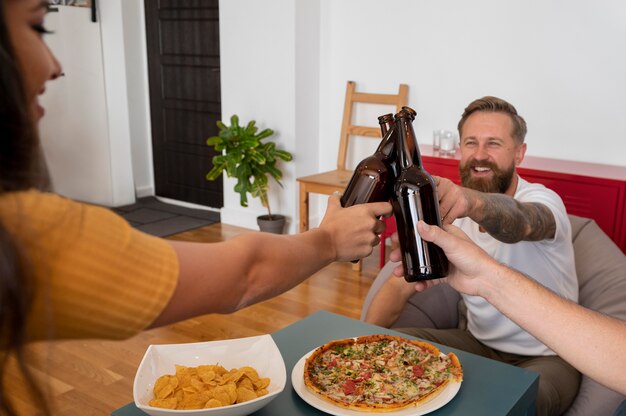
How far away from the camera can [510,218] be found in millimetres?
1746

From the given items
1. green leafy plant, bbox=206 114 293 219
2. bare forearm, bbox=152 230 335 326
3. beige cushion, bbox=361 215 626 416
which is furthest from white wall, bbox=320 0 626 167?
bare forearm, bbox=152 230 335 326

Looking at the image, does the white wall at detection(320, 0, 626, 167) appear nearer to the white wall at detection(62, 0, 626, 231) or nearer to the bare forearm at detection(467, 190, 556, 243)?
the white wall at detection(62, 0, 626, 231)

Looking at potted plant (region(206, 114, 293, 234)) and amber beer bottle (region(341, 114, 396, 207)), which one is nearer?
amber beer bottle (region(341, 114, 396, 207))

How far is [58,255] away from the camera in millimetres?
688

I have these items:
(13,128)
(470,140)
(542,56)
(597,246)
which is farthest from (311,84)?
(13,128)

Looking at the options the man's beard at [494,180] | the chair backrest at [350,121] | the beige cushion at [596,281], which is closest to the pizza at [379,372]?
the beige cushion at [596,281]

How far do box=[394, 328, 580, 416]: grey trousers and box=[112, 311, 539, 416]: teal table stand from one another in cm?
28

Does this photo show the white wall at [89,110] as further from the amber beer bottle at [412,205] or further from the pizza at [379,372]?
the amber beer bottle at [412,205]

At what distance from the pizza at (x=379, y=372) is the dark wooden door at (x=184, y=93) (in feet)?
13.0

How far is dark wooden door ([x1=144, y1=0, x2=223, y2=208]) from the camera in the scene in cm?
518

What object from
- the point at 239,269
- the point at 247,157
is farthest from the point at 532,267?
the point at 247,157

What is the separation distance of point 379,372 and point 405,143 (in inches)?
21.6

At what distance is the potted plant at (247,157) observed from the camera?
4.40 metres

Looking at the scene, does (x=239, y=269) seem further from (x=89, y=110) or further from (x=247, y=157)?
(x=89, y=110)
